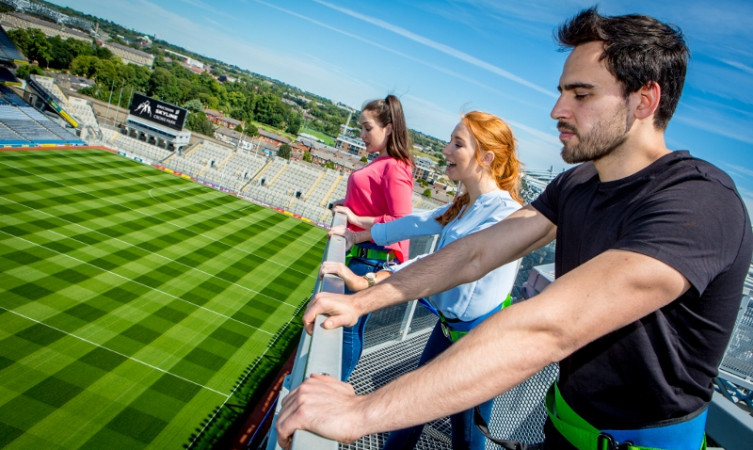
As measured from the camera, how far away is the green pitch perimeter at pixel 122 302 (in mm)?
10336

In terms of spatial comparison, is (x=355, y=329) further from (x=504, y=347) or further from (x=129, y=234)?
(x=129, y=234)

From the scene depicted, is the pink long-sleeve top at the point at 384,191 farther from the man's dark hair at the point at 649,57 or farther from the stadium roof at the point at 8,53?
the stadium roof at the point at 8,53

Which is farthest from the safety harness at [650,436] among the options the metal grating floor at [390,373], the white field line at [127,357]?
the white field line at [127,357]

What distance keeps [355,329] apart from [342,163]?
219ft

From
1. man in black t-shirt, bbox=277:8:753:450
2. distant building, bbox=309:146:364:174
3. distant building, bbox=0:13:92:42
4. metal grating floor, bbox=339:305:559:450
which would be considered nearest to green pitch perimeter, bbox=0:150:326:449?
metal grating floor, bbox=339:305:559:450

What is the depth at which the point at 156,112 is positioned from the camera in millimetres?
45719

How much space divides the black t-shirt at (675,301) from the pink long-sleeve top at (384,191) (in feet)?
6.92

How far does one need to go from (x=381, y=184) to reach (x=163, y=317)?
14367mm

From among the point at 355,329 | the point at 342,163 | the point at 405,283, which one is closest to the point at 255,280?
the point at 355,329

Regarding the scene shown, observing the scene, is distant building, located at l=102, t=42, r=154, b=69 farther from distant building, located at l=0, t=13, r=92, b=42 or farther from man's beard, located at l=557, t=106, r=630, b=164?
man's beard, located at l=557, t=106, r=630, b=164

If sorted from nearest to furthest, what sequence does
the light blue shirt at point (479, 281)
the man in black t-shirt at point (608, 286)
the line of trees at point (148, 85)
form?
1. the man in black t-shirt at point (608, 286)
2. the light blue shirt at point (479, 281)
3. the line of trees at point (148, 85)

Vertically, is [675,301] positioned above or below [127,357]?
above

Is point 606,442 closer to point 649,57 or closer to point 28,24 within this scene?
point 649,57

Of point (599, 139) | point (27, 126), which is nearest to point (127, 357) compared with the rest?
point (599, 139)
